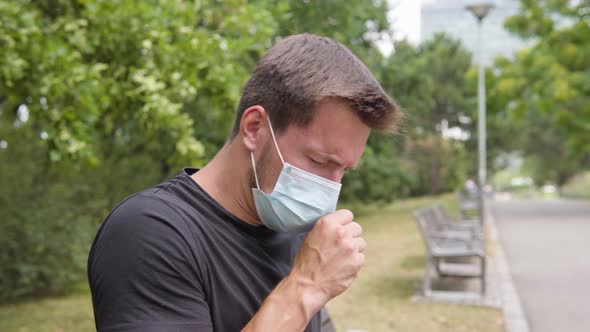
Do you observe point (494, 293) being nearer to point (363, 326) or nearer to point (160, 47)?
point (363, 326)

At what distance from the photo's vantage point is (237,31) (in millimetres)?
6684

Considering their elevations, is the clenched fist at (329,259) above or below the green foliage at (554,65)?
below

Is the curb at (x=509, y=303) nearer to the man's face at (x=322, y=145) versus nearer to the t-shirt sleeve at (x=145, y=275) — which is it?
the man's face at (x=322, y=145)

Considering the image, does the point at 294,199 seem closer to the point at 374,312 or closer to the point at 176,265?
→ the point at 176,265

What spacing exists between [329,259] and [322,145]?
30 centimetres

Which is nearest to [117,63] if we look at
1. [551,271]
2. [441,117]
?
[551,271]

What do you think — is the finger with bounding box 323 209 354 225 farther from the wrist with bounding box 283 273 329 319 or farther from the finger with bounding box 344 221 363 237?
the wrist with bounding box 283 273 329 319

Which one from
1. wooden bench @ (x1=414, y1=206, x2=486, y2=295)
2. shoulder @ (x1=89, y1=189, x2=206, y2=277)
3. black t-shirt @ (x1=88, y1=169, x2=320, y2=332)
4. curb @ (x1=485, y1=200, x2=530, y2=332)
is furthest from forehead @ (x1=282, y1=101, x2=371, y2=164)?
wooden bench @ (x1=414, y1=206, x2=486, y2=295)

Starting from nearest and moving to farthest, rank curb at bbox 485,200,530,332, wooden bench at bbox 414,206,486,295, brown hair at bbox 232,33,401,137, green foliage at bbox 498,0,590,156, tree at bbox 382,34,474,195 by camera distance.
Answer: brown hair at bbox 232,33,401,137 < curb at bbox 485,200,530,332 < wooden bench at bbox 414,206,486,295 < green foliage at bbox 498,0,590,156 < tree at bbox 382,34,474,195

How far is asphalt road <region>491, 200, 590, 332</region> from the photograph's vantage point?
7.62 metres

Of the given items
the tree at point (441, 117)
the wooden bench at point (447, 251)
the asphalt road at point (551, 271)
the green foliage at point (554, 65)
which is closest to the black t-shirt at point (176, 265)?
the asphalt road at point (551, 271)

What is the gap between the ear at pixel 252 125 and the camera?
1.85 meters

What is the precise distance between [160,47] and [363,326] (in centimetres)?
337

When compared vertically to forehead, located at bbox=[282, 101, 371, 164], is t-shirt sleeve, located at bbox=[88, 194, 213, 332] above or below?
below
